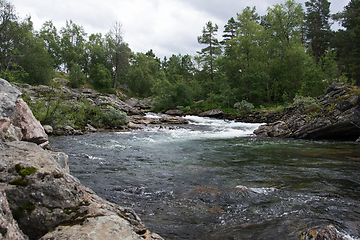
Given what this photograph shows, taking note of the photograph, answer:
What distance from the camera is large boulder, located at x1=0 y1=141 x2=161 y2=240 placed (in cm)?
192

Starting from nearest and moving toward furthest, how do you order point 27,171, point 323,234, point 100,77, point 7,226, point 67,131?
point 7,226 < point 27,171 < point 323,234 < point 67,131 < point 100,77

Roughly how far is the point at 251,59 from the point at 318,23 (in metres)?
18.2

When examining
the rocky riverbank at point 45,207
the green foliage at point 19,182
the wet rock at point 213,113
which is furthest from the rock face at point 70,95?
the wet rock at point 213,113

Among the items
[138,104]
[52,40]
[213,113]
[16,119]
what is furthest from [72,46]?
[16,119]

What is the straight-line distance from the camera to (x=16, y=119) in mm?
5184

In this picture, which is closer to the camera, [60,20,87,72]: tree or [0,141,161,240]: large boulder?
[0,141,161,240]: large boulder

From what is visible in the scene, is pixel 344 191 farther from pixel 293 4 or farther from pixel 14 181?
pixel 293 4

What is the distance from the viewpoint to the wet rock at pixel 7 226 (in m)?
1.53

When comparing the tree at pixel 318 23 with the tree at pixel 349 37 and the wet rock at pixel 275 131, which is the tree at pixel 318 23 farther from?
the wet rock at pixel 275 131

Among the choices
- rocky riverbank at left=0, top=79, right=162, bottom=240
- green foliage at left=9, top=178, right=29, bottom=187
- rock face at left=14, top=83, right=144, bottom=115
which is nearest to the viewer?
rocky riverbank at left=0, top=79, right=162, bottom=240

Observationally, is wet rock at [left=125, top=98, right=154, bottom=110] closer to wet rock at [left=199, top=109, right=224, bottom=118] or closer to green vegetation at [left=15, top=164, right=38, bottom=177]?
wet rock at [left=199, top=109, right=224, bottom=118]

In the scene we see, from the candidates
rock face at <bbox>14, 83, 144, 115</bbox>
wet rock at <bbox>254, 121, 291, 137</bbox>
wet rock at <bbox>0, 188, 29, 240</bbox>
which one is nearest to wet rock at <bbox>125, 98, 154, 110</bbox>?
rock face at <bbox>14, 83, 144, 115</bbox>

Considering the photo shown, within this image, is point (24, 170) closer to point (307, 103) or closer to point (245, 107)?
point (307, 103)

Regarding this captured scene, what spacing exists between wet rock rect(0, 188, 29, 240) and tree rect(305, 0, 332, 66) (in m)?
49.2
